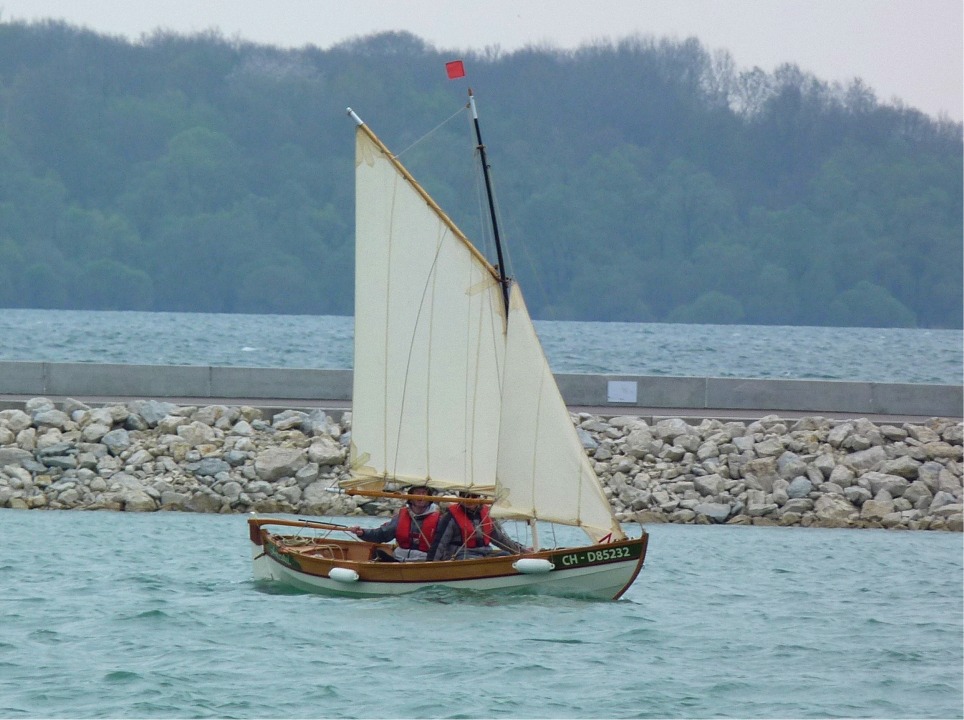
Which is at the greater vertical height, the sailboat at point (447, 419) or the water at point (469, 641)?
the sailboat at point (447, 419)

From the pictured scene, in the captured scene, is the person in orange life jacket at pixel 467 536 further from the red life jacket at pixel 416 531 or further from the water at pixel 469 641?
the water at pixel 469 641

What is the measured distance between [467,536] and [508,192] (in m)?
114

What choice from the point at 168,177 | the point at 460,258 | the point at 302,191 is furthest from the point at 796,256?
the point at 460,258

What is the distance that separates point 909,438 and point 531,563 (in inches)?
447

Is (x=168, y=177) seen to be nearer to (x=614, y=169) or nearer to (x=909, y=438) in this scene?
(x=614, y=169)

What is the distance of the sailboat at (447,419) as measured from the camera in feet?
54.2

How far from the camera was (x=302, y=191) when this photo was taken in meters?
134

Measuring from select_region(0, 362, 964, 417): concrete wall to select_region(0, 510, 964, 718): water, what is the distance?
7.48 metres

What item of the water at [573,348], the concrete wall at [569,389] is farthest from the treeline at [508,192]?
the concrete wall at [569,389]

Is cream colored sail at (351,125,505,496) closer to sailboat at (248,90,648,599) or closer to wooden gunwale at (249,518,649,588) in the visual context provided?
sailboat at (248,90,648,599)

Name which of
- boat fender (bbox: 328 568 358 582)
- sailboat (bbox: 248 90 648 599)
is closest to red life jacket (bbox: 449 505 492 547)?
sailboat (bbox: 248 90 648 599)

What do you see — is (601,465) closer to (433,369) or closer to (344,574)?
(433,369)

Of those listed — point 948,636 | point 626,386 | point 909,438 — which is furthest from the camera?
point 626,386

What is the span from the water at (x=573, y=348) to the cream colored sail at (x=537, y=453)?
27579 mm
